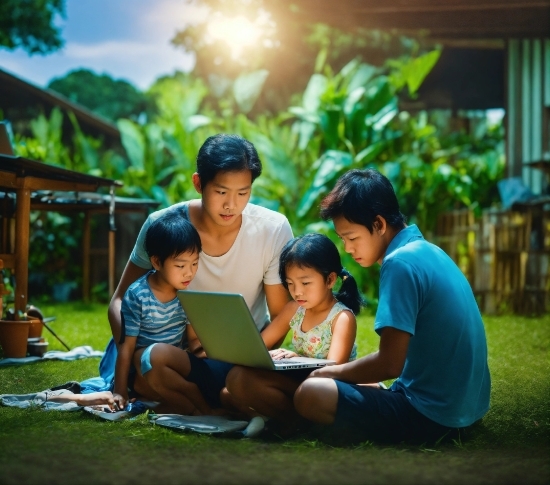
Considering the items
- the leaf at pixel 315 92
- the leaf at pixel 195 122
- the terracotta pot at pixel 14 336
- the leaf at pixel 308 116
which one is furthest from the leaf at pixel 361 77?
the terracotta pot at pixel 14 336

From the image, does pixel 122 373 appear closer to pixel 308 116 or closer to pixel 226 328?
pixel 226 328

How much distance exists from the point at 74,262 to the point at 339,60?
7592 millimetres

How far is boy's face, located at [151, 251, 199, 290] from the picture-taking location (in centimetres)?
353

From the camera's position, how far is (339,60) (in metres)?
16.0

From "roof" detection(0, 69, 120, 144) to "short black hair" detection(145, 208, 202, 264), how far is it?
1053 cm

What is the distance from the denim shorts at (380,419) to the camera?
2779mm

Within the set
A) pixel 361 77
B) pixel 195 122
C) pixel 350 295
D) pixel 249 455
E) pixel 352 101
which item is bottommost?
pixel 249 455

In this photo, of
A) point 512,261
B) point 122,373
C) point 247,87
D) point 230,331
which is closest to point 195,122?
point 247,87

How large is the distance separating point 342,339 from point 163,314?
34.8 inches

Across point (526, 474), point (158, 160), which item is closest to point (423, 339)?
point (526, 474)

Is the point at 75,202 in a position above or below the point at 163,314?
above

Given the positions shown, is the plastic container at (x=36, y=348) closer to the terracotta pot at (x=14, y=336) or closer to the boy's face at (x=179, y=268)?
the terracotta pot at (x=14, y=336)

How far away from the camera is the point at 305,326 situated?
11.2 ft

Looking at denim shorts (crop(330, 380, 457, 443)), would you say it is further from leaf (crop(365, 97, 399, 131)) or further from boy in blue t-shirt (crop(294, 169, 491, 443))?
leaf (crop(365, 97, 399, 131))
